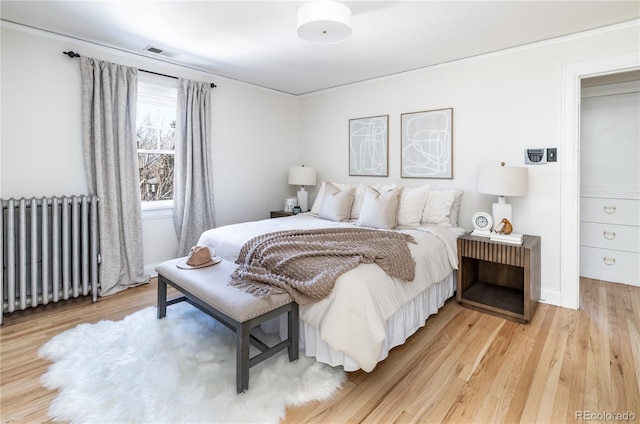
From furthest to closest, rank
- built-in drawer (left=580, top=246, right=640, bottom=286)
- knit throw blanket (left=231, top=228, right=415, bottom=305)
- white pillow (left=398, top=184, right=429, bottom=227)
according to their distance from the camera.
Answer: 1. built-in drawer (left=580, top=246, right=640, bottom=286)
2. white pillow (left=398, top=184, right=429, bottom=227)
3. knit throw blanket (left=231, top=228, right=415, bottom=305)

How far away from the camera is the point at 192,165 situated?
3775 millimetres

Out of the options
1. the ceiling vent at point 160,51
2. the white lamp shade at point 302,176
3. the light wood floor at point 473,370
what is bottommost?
the light wood floor at point 473,370

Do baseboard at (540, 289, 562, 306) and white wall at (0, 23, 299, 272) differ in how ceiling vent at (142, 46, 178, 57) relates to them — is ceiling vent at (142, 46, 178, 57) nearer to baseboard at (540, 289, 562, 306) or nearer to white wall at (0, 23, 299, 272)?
white wall at (0, 23, 299, 272)

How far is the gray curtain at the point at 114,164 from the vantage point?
3057 mm

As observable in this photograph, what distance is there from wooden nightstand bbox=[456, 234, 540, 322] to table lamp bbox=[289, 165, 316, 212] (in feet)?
7.48

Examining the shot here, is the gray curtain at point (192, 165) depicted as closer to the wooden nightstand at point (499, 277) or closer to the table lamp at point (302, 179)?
the table lamp at point (302, 179)

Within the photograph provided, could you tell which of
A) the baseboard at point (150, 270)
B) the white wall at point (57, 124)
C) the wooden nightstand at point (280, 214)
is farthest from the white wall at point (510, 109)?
the baseboard at point (150, 270)

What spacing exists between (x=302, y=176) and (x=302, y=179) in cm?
4

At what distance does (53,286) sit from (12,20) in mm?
2215

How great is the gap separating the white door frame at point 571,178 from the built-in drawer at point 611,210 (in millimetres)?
1258

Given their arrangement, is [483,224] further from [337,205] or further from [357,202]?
[337,205]

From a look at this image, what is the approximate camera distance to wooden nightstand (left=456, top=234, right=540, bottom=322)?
104 inches

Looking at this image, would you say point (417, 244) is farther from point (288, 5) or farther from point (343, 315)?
point (288, 5)

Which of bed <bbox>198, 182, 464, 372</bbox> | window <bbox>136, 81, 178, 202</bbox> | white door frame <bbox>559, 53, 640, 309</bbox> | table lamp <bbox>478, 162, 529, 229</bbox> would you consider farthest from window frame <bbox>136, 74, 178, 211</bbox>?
white door frame <bbox>559, 53, 640, 309</bbox>
